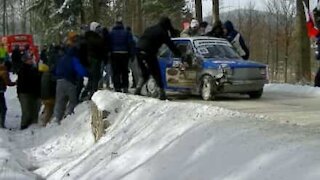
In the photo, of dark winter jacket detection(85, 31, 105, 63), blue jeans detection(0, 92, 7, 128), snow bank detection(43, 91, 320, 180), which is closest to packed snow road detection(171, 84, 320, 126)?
snow bank detection(43, 91, 320, 180)

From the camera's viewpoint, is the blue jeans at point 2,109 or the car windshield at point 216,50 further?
the blue jeans at point 2,109

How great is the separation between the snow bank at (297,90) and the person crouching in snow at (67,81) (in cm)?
549

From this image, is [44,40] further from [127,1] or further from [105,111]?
[105,111]

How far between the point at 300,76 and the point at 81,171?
47.3 feet

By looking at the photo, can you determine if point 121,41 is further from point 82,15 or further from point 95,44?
point 82,15

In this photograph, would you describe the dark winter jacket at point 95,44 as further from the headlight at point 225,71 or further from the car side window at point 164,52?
the headlight at point 225,71

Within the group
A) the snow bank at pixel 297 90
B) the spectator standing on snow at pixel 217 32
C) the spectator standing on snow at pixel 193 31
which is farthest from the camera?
the spectator standing on snow at pixel 193 31

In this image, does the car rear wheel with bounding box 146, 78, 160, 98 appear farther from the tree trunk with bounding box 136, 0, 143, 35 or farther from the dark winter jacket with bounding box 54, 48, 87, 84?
the tree trunk with bounding box 136, 0, 143, 35

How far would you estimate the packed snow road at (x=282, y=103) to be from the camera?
10117 millimetres

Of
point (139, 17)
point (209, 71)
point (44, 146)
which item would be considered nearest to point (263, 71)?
point (209, 71)

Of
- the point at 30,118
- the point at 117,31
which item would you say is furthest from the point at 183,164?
the point at 30,118

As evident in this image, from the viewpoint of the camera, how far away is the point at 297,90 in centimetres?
1600

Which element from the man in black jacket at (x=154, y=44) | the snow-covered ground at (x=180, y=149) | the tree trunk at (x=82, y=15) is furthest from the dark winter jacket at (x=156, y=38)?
the tree trunk at (x=82, y=15)

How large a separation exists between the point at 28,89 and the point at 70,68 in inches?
96.2
